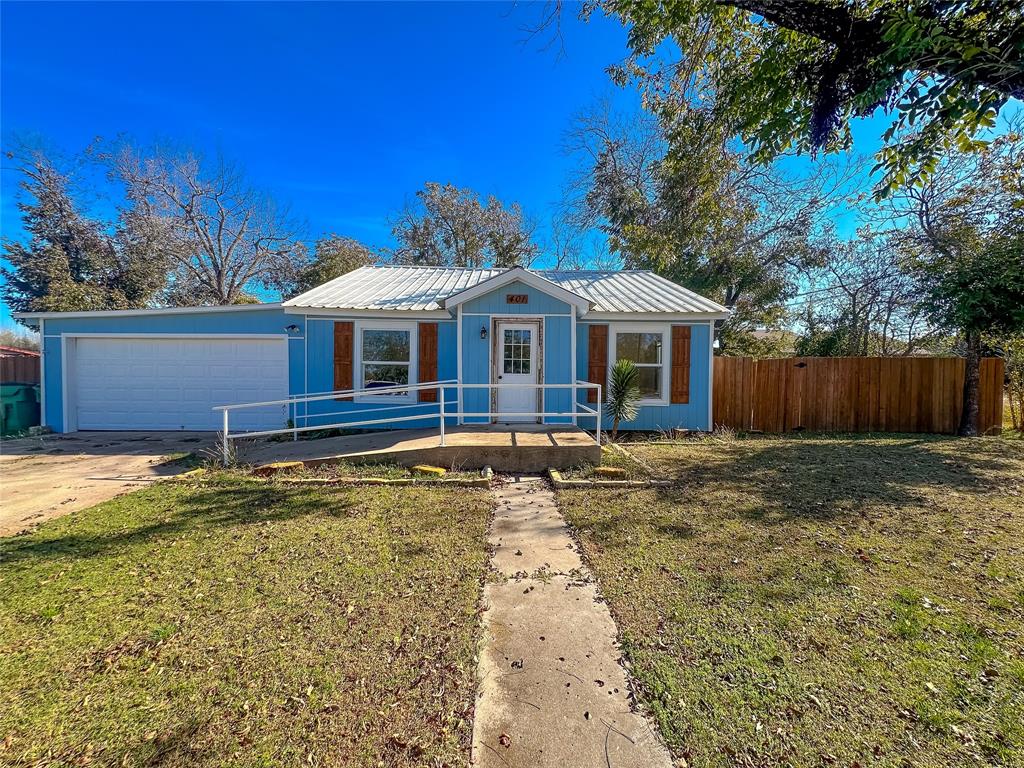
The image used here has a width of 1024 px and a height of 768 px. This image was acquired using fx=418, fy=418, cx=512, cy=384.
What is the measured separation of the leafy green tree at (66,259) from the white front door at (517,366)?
17.5m

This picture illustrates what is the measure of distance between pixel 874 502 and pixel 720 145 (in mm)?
6355

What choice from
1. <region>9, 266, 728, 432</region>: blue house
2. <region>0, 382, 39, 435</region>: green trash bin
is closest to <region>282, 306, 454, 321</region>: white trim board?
<region>9, 266, 728, 432</region>: blue house

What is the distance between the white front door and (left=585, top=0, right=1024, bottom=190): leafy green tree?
5067 mm

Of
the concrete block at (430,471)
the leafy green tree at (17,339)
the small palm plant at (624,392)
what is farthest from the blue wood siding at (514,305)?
the leafy green tree at (17,339)

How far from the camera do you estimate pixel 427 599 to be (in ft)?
10.6

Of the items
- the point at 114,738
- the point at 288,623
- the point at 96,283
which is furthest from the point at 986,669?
the point at 96,283

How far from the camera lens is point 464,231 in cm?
2233

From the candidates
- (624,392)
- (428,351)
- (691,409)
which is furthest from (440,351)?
(691,409)

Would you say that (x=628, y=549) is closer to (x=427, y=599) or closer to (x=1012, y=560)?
(x=427, y=599)

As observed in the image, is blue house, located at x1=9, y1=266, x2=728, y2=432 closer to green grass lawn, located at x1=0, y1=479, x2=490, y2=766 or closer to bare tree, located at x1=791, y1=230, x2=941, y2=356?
green grass lawn, located at x1=0, y1=479, x2=490, y2=766

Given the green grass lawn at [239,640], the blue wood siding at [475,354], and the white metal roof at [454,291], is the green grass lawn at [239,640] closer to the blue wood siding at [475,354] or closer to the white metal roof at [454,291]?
the blue wood siding at [475,354]

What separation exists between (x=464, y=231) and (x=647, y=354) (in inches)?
610

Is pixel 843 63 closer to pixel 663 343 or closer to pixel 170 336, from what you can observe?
pixel 663 343

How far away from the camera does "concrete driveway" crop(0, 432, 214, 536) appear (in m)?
5.23
